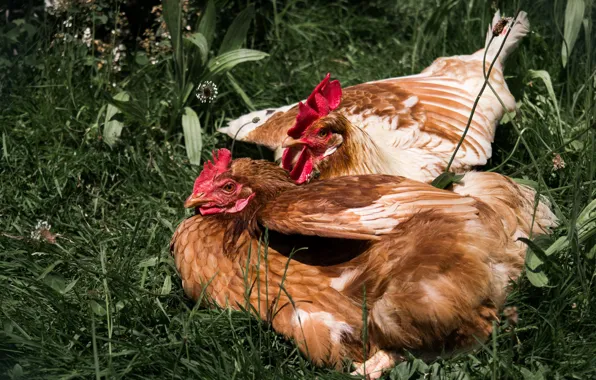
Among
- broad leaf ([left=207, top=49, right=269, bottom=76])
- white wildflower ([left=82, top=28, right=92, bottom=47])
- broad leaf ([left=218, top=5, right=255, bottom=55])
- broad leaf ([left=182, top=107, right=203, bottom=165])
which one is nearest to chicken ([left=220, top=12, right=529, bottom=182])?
broad leaf ([left=182, top=107, right=203, bottom=165])

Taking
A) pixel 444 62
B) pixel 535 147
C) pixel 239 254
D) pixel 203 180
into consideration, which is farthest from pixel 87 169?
pixel 535 147

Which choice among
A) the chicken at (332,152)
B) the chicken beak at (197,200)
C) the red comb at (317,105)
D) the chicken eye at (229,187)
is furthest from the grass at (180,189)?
the red comb at (317,105)

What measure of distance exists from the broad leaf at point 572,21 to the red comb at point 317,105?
132 cm

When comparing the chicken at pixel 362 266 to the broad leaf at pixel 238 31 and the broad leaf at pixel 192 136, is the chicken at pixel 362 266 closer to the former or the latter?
the broad leaf at pixel 192 136

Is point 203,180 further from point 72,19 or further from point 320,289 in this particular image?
point 72,19

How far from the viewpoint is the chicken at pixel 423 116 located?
353 centimetres

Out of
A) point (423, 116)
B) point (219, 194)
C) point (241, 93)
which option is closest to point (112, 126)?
point (241, 93)

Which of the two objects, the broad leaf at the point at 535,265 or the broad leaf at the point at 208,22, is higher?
the broad leaf at the point at 208,22

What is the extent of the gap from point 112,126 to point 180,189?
0.49m

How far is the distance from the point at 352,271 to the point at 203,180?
815mm

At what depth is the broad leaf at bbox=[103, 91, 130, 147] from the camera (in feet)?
12.5

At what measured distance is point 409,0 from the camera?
5.32 meters

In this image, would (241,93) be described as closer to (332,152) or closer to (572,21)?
(332,152)

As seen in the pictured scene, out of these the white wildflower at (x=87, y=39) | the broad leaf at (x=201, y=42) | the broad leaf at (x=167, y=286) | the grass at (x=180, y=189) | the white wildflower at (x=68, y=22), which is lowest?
the broad leaf at (x=167, y=286)
